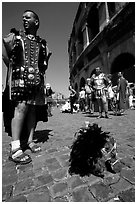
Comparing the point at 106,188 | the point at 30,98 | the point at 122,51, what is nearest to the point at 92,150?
the point at 106,188

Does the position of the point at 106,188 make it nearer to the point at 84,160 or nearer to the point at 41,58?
the point at 84,160

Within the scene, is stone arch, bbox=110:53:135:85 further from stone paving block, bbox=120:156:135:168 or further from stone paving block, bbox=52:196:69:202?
stone paving block, bbox=52:196:69:202

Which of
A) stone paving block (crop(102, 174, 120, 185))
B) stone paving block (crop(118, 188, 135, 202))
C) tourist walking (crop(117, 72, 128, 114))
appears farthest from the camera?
tourist walking (crop(117, 72, 128, 114))

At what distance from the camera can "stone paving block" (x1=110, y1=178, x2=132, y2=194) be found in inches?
47.7

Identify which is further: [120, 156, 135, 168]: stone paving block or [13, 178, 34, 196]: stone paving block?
[120, 156, 135, 168]: stone paving block

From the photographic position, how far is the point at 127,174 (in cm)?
145

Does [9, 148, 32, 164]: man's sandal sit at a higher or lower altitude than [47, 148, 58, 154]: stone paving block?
higher

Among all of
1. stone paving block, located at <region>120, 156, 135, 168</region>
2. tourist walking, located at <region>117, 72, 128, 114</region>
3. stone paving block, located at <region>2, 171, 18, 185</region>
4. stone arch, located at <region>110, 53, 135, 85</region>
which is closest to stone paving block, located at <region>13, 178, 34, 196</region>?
stone paving block, located at <region>2, 171, 18, 185</region>

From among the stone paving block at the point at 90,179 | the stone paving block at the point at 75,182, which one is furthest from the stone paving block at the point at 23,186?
the stone paving block at the point at 90,179

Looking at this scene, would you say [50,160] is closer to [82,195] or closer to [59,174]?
[59,174]

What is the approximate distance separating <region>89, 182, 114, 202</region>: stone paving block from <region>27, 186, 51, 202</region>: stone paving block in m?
0.42

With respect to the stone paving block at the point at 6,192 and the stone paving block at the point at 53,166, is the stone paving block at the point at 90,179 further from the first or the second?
the stone paving block at the point at 6,192

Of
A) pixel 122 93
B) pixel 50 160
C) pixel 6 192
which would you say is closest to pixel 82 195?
pixel 6 192

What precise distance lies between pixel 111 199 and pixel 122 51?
12.7 metres
